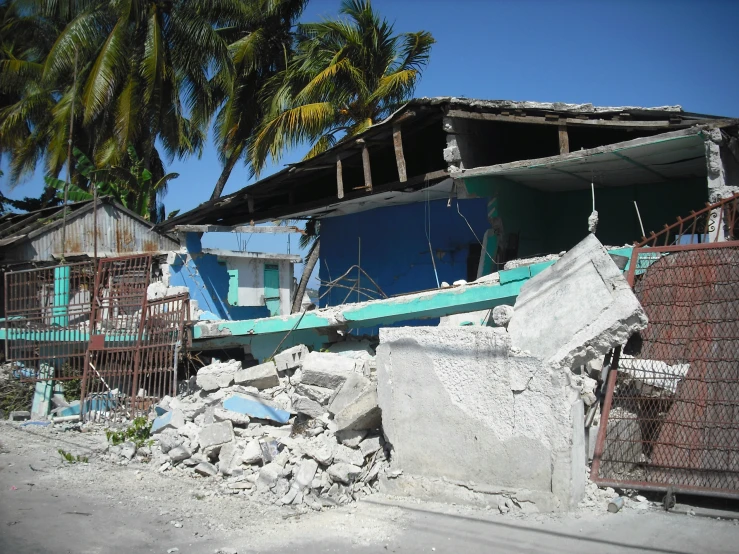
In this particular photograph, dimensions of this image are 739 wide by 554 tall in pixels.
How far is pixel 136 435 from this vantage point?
23.7ft

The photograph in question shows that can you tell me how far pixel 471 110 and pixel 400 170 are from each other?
4.37ft

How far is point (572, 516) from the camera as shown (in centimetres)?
430

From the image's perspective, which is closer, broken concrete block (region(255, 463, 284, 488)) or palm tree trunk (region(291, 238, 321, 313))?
broken concrete block (region(255, 463, 284, 488))

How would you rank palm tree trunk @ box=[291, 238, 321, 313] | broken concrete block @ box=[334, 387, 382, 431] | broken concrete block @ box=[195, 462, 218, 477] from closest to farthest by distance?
broken concrete block @ box=[334, 387, 382, 431] → broken concrete block @ box=[195, 462, 218, 477] → palm tree trunk @ box=[291, 238, 321, 313]

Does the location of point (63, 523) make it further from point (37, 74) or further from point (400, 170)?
point (37, 74)

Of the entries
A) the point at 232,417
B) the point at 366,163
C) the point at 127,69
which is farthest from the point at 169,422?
the point at 127,69

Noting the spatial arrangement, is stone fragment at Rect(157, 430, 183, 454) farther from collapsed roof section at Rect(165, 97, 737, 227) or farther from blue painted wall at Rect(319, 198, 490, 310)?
collapsed roof section at Rect(165, 97, 737, 227)

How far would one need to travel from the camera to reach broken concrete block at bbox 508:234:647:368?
4.58m

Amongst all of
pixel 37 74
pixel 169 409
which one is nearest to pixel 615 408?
pixel 169 409

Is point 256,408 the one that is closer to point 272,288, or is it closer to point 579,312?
point 579,312

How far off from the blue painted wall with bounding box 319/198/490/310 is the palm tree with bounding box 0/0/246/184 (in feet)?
34.5

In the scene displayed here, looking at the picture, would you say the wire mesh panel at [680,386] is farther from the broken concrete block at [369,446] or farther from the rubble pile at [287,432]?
the rubble pile at [287,432]

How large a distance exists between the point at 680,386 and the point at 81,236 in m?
16.8

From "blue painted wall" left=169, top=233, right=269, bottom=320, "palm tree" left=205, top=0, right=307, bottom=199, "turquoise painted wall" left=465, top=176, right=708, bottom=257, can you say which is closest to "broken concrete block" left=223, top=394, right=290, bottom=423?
"turquoise painted wall" left=465, top=176, right=708, bottom=257
